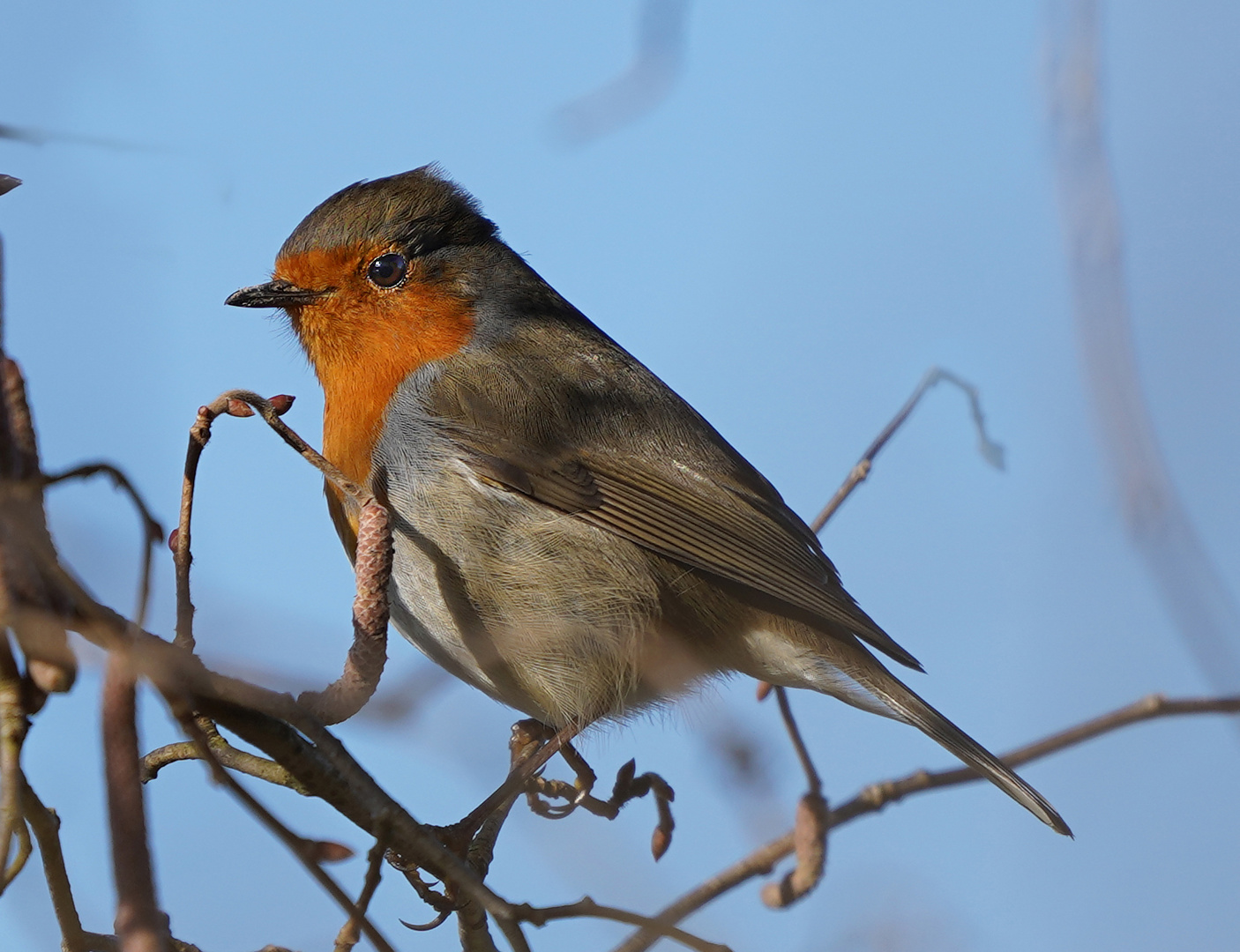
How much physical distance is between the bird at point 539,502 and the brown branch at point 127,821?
175 cm

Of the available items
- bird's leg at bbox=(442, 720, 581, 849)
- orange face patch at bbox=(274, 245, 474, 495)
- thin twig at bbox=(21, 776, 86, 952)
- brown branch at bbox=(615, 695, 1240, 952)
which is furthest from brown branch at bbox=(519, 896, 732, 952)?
orange face patch at bbox=(274, 245, 474, 495)

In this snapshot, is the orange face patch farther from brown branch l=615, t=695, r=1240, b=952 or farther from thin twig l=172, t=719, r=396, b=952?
thin twig l=172, t=719, r=396, b=952

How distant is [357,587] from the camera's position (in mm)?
1757

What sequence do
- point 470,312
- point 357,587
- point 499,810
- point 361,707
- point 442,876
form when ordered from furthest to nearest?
point 470,312, point 499,810, point 357,587, point 361,707, point 442,876

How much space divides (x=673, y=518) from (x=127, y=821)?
100 inches

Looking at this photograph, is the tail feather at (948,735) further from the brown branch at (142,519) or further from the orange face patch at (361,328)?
the brown branch at (142,519)

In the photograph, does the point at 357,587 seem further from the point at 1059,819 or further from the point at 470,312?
the point at 470,312

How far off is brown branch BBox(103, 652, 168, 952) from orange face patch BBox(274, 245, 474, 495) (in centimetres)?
253

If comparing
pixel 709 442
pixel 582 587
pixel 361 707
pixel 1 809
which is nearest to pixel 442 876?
pixel 361 707

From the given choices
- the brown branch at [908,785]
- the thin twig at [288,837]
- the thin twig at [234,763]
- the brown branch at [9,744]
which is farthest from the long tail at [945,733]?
the brown branch at [9,744]

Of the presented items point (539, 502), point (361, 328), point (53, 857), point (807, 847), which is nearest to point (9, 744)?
point (53, 857)

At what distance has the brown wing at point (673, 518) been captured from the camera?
327cm

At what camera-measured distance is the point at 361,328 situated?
357cm

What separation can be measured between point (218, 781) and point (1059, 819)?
234cm
